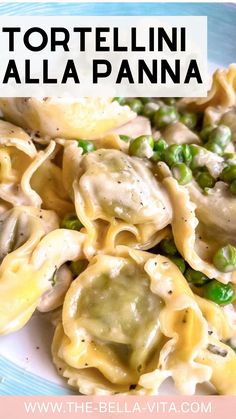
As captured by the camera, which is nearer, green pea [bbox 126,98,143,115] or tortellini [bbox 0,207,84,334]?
tortellini [bbox 0,207,84,334]

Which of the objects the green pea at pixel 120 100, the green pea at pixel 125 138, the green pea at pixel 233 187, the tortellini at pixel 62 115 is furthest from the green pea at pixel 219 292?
the green pea at pixel 120 100

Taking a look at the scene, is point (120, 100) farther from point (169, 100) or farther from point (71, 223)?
point (71, 223)

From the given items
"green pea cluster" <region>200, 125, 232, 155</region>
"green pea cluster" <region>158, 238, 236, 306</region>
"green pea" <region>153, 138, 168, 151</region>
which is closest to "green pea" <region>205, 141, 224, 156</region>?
"green pea cluster" <region>200, 125, 232, 155</region>

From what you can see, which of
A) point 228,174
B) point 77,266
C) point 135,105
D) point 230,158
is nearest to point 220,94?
point 135,105

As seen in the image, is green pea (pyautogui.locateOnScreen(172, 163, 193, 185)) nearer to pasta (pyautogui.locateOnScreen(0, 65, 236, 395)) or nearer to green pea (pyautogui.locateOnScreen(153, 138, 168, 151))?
pasta (pyautogui.locateOnScreen(0, 65, 236, 395))

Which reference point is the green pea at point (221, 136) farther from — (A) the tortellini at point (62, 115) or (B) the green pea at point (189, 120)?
(A) the tortellini at point (62, 115)
